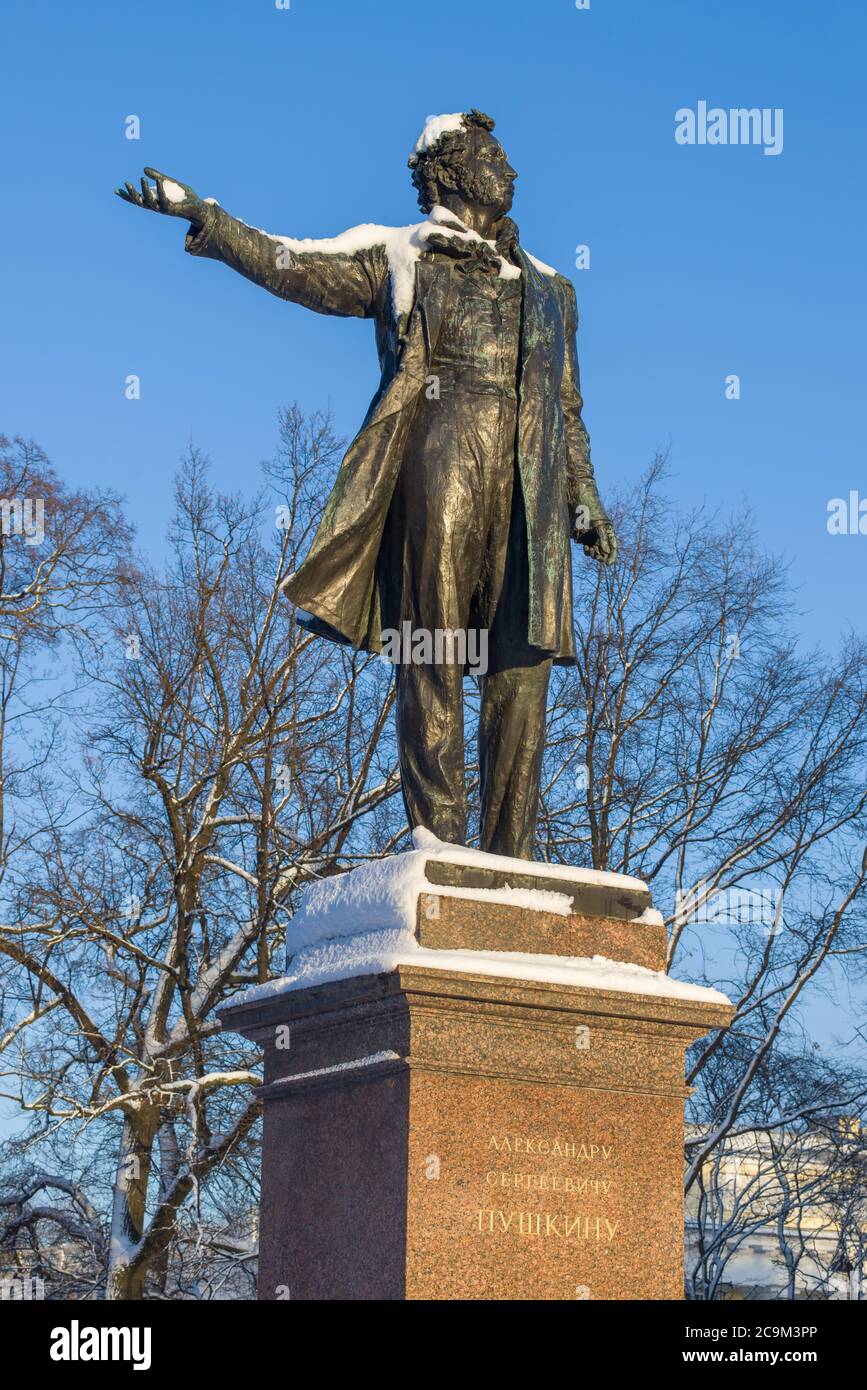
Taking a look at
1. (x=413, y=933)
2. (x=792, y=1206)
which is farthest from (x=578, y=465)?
(x=792, y=1206)

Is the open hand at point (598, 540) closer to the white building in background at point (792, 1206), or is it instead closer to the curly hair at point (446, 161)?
the curly hair at point (446, 161)

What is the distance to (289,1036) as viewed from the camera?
6609mm

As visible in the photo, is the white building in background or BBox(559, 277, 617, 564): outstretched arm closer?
BBox(559, 277, 617, 564): outstretched arm

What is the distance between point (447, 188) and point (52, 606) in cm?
1443

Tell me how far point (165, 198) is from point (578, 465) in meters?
1.76

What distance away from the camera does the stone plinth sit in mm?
5902

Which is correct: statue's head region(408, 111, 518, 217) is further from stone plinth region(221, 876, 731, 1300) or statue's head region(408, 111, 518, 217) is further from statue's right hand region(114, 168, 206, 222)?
stone plinth region(221, 876, 731, 1300)

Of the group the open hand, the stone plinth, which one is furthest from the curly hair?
the stone plinth

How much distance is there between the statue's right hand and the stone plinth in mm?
2510

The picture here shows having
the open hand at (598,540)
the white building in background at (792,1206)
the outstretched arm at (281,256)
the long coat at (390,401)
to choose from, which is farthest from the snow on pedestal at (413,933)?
the white building in background at (792,1206)

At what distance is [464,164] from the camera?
7383mm
